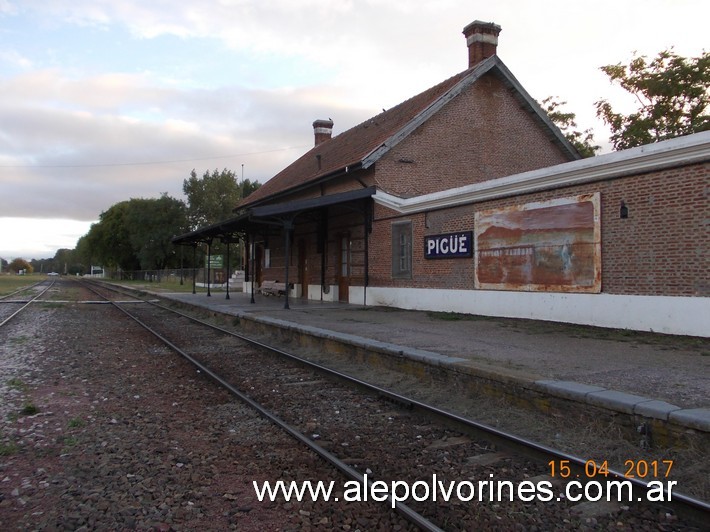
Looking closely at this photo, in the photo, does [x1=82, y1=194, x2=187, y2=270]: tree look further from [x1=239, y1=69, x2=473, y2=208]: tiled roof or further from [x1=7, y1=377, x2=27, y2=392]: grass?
[x1=7, y1=377, x2=27, y2=392]: grass

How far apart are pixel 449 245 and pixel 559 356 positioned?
6919 millimetres

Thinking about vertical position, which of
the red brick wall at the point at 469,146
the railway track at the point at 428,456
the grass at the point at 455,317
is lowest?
the railway track at the point at 428,456

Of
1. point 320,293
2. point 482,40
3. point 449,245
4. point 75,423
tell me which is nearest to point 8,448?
point 75,423

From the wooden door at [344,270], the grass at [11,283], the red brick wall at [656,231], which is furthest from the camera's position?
the grass at [11,283]

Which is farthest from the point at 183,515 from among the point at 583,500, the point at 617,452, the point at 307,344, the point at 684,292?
the point at 684,292

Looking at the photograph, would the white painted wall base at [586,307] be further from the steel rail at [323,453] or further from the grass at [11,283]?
the grass at [11,283]

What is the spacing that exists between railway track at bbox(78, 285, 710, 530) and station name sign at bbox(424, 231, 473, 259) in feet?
22.0

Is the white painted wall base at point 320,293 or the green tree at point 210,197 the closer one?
the white painted wall base at point 320,293

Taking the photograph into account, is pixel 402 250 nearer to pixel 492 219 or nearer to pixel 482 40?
pixel 492 219

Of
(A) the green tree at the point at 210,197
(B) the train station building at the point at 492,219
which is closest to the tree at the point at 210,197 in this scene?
(A) the green tree at the point at 210,197

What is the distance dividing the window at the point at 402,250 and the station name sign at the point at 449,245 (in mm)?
922

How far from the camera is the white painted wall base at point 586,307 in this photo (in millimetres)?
8922

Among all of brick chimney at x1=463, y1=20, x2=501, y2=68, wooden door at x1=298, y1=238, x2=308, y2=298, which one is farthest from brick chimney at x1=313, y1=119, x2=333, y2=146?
brick chimney at x1=463, y1=20, x2=501, y2=68

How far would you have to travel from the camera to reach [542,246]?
37.9 feet
